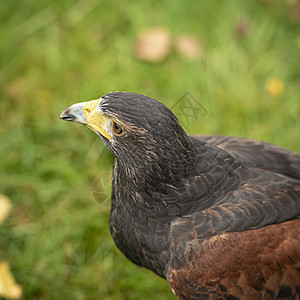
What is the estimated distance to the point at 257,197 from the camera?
2785 mm

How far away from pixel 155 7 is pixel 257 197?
10.8 ft

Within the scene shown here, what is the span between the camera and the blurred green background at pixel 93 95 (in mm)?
3832

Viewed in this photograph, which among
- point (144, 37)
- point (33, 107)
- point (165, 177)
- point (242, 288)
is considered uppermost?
point (144, 37)

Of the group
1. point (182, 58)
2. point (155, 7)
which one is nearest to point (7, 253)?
point (182, 58)

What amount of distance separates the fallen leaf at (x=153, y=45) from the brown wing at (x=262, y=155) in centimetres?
187

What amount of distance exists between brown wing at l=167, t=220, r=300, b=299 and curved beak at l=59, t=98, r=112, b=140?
2.64 ft

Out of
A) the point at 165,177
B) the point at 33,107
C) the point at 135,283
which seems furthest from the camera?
the point at 33,107

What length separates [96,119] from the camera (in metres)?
2.61

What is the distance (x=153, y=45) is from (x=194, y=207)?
2.65 meters

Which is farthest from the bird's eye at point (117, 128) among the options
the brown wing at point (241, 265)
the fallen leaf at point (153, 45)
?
the fallen leaf at point (153, 45)

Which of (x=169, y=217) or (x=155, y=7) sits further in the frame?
(x=155, y=7)

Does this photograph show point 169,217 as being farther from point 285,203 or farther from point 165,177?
point 285,203

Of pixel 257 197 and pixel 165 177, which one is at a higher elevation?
pixel 165 177

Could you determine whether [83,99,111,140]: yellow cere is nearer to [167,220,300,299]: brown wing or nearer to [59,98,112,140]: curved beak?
[59,98,112,140]: curved beak
